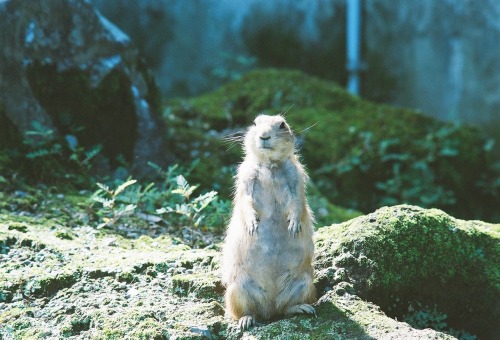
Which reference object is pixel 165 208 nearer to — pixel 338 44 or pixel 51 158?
pixel 51 158

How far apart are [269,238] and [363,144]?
4.93 metres

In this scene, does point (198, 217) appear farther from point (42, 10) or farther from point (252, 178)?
point (42, 10)

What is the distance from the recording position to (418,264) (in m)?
4.23

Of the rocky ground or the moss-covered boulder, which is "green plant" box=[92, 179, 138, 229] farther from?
the moss-covered boulder

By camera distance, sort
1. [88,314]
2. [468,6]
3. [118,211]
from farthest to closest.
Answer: [468,6]
[118,211]
[88,314]

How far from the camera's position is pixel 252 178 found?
4.10 metres

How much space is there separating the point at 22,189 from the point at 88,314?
2313 mm

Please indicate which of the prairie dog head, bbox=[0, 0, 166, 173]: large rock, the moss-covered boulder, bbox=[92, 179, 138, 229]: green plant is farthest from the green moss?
the moss-covered boulder

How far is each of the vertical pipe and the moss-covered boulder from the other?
5.79ft

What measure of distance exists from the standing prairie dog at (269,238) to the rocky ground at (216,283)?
0.12 m

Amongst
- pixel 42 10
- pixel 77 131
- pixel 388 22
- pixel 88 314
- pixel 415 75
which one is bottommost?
pixel 88 314

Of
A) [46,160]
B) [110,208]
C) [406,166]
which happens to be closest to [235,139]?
[110,208]

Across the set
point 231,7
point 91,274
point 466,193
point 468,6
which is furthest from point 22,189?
point 468,6

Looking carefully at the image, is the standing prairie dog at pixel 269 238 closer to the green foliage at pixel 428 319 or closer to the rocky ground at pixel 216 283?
the rocky ground at pixel 216 283
